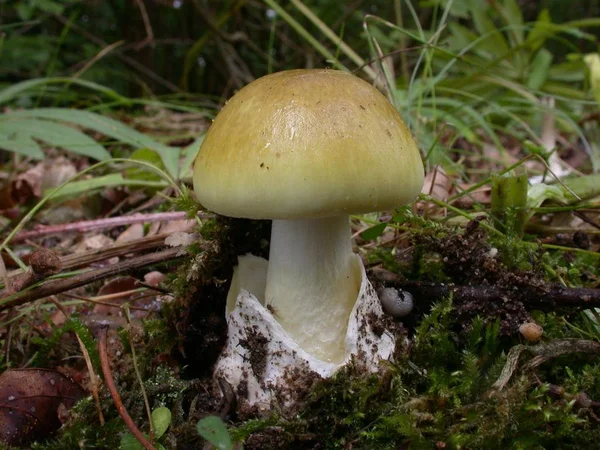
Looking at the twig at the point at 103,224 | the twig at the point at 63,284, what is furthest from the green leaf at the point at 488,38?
the twig at the point at 63,284

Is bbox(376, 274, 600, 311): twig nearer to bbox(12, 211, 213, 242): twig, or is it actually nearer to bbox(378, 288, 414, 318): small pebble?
bbox(378, 288, 414, 318): small pebble

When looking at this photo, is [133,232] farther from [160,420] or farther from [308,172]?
[308,172]

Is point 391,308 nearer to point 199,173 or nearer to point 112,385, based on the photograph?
point 199,173

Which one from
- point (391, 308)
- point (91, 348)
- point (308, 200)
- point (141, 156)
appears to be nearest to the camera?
point (308, 200)

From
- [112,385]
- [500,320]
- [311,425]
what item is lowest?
[311,425]

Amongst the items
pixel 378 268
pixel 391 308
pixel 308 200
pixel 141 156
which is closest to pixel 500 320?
pixel 391 308

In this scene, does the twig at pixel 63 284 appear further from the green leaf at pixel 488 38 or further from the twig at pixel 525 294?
the green leaf at pixel 488 38

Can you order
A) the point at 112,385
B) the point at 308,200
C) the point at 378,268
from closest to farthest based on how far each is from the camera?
the point at 308,200 → the point at 112,385 → the point at 378,268
